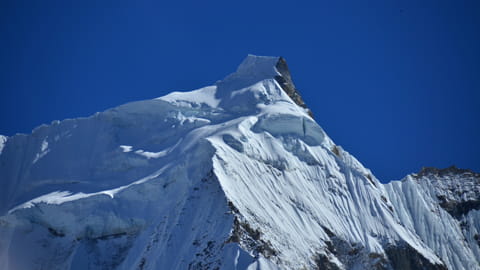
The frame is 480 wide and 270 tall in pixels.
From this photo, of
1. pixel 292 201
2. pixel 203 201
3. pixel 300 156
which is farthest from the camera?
pixel 300 156

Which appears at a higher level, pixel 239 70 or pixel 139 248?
pixel 239 70

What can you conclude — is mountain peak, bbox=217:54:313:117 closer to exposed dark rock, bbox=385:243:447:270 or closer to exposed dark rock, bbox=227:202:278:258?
exposed dark rock, bbox=385:243:447:270

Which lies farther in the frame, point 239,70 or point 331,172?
point 239,70

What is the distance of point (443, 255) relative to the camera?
9712cm

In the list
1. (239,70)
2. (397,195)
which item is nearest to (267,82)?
(239,70)

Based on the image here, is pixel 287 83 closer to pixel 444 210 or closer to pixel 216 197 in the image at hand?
pixel 444 210

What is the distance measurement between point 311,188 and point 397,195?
68.8 feet

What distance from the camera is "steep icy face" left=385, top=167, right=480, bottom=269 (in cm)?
9856

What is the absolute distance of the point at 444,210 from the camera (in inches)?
4195

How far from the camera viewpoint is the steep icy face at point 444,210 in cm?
9856

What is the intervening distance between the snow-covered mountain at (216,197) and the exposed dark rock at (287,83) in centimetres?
A: 39

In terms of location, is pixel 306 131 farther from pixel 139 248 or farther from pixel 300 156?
pixel 139 248

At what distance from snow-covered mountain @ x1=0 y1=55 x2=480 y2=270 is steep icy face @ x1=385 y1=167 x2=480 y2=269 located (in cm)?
24

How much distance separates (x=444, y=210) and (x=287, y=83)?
29.5 meters
